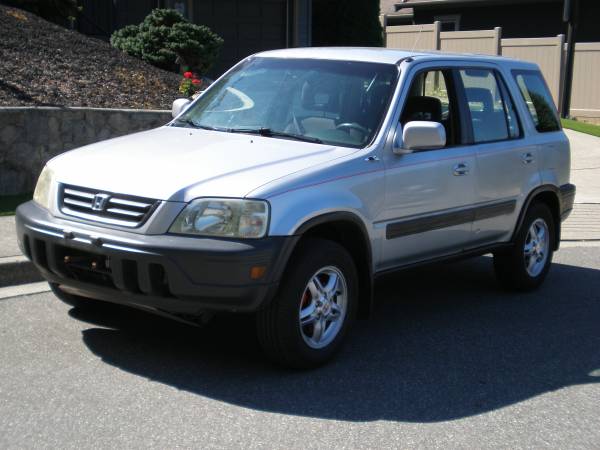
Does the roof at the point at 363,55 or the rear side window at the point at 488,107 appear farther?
the rear side window at the point at 488,107

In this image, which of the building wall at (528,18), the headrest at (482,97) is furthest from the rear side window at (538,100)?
the building wall at (528,18)

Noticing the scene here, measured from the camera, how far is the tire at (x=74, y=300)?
19.5 ft

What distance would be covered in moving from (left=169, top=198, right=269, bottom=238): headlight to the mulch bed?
635cm

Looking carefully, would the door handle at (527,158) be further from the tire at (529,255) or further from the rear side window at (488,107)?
the tire at (529,255)

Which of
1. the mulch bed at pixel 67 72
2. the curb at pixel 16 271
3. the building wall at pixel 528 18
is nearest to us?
the curb at pixel 16 271

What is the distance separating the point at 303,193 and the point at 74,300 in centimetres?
198

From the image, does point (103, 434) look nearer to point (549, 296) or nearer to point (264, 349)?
point (264, 349)

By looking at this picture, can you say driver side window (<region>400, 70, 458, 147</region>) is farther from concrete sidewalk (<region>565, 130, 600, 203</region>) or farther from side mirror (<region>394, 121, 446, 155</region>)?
concrete sidewalk (<region>565, 130, 600, 203</region>)

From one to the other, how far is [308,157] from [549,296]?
3.14 meters

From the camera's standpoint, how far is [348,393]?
16.4 ft

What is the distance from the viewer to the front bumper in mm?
4676

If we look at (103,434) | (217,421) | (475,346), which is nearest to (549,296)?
(475,346)

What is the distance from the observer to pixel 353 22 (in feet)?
76.6

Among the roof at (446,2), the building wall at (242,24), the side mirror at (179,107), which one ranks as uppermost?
the roof at (446,2)
